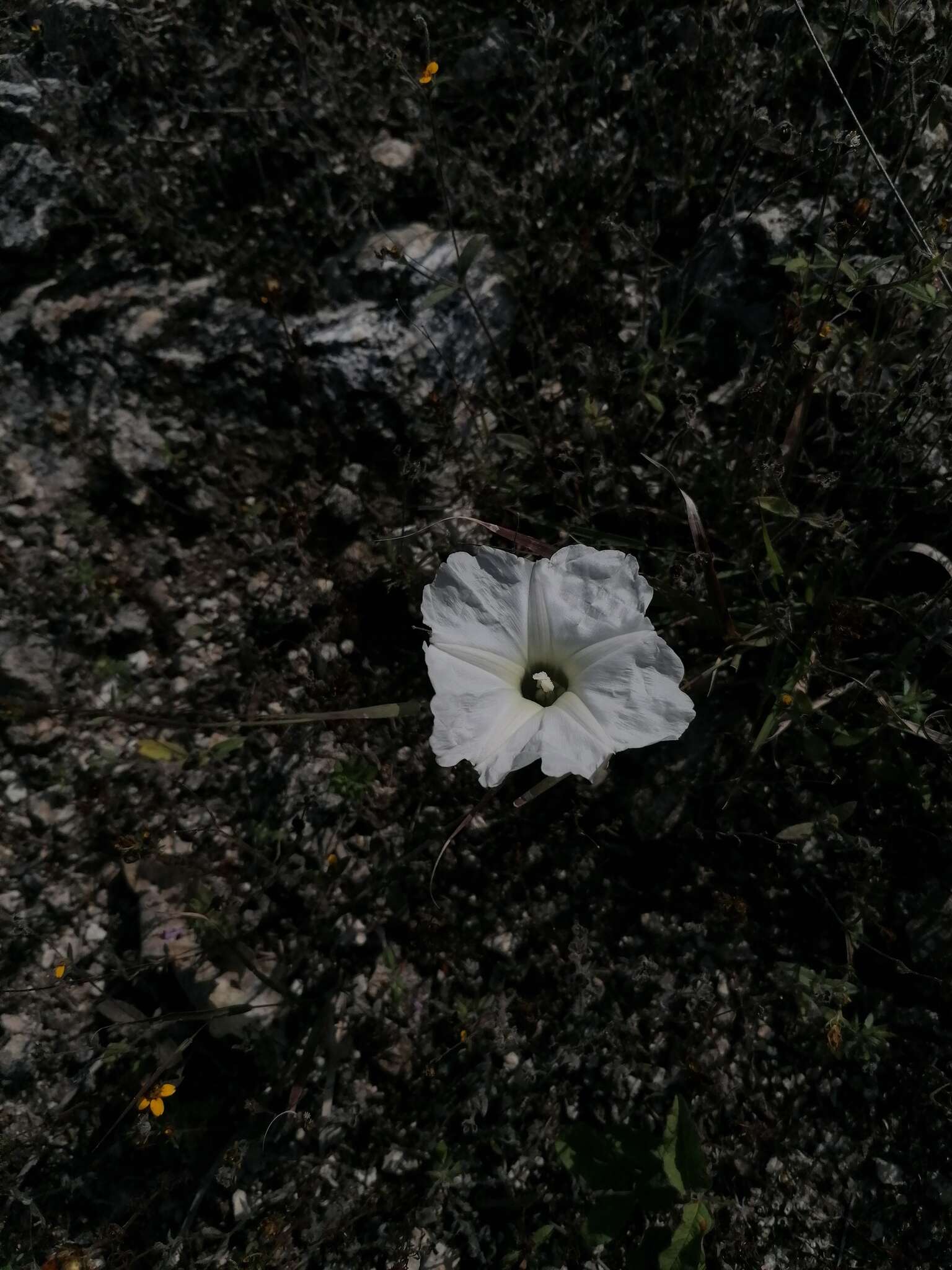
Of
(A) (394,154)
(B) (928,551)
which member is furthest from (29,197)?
(B) (928,551)

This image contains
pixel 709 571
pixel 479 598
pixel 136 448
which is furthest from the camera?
pixel 136 448

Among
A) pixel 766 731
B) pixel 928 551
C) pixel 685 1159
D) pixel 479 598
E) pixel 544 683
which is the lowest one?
pixel 685 1159

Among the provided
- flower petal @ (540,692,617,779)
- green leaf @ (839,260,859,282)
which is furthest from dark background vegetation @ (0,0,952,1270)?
flower petal @ (540,692,617,779)

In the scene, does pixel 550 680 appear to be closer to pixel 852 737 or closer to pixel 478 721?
pixel 478 721

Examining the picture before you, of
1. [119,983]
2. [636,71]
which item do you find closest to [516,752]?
[119,983]

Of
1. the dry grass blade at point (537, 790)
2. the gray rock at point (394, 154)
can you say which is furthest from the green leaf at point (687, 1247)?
the gray rock at point (394, 154)

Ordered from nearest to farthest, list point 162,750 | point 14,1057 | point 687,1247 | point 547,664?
point 687,1247
point 547,664
point 14,1057
point 162,750
